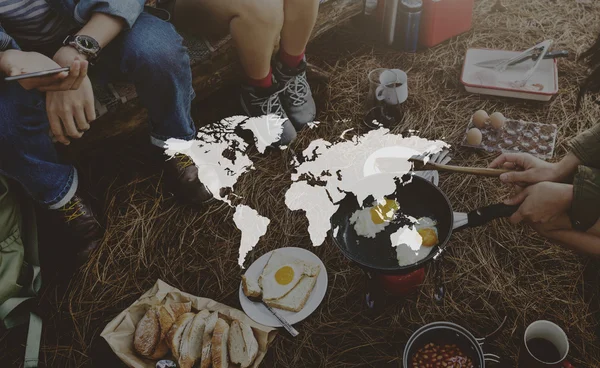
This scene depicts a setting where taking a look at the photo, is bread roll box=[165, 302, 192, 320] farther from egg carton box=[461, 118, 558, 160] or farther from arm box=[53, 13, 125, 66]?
egg carton box=[461, 118, 558, 160]

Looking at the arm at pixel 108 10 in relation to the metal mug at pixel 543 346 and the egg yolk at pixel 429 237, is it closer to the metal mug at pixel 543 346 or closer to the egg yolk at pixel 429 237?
the egg yolk at pixel 429 237

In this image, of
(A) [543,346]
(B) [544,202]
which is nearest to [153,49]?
(B) [544,202]

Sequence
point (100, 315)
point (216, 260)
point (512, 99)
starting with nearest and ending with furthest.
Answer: point (100, 315), point (216, 260), point (512, 99)

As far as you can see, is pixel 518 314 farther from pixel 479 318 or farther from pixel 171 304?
pixel 171 304

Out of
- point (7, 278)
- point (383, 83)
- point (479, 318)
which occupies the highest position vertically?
point (383, 83)

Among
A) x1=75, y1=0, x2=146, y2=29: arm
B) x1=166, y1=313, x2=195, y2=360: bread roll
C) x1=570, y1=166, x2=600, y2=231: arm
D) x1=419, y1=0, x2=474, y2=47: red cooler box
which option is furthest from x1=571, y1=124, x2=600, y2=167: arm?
x1=75, y1=0, x2=146, y2=29: arm

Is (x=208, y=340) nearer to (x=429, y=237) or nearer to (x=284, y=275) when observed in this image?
(x=284, y=275)

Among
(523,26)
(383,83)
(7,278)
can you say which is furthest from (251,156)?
(523,26)
